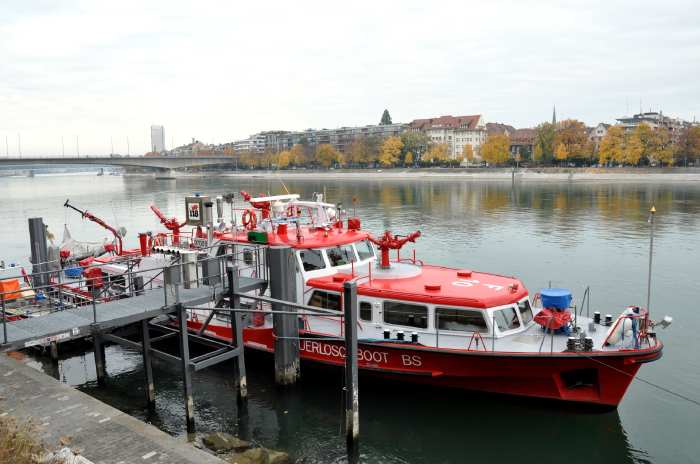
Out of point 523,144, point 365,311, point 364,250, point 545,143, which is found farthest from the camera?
point 523,144

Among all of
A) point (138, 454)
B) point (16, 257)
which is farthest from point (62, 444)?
point (16, 257)

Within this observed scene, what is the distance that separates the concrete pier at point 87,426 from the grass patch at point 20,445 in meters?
0.58

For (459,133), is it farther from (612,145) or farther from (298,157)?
(612,145)

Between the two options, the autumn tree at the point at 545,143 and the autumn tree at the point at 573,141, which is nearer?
the autumn tree at the point at 573,141

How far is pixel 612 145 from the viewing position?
356 feet

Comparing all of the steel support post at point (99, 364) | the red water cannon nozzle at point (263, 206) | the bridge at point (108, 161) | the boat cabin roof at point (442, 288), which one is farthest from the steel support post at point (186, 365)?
the bridge at point (108, 161)

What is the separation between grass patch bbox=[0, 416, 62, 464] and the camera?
7949 millimetres

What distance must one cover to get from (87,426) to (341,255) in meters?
8.92

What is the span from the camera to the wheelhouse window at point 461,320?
Answer: 1464 centimetres

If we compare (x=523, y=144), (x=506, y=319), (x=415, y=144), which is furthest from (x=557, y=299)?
(x=523, y=144)

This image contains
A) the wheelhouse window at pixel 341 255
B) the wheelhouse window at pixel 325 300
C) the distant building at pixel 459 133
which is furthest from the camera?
the distant building at pixel 459 133

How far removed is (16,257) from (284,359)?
104 feet

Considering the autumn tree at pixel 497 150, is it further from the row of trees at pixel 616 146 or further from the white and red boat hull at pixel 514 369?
the white and red boat hull at pixel 514 369

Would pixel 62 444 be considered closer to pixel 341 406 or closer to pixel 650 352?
pixel 341 406
